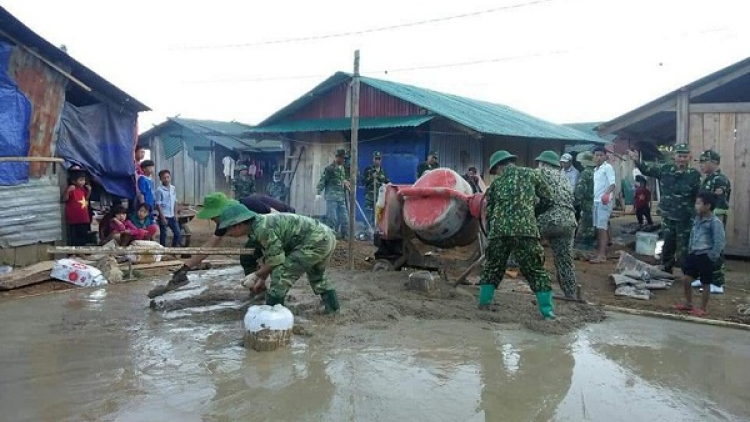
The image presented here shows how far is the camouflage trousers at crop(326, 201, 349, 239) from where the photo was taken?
12.8 m

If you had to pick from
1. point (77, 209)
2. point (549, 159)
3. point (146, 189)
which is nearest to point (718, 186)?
point (549, 159)

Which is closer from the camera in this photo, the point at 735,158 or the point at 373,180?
the point at 735,158

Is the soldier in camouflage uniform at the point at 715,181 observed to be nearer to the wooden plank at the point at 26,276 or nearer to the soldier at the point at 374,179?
the soldier at the point at 374,179

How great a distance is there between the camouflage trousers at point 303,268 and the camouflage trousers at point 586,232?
645 cm

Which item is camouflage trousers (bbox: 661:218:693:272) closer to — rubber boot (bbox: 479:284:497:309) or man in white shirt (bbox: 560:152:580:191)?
man in white shirt (bbox: 560:152:580:191)

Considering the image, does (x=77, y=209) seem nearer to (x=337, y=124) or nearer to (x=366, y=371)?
(x=366, y=371)

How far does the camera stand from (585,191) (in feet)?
35.3

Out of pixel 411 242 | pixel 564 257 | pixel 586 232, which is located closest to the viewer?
pixel 564 257

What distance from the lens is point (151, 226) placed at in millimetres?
9867

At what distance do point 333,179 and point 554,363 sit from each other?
845 centimetres

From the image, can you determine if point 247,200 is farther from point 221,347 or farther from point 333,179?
point 333,179

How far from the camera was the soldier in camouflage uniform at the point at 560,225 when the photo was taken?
6.52 m

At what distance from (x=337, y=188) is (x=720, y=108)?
276 inches

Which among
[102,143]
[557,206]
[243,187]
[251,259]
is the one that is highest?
[102,143]
